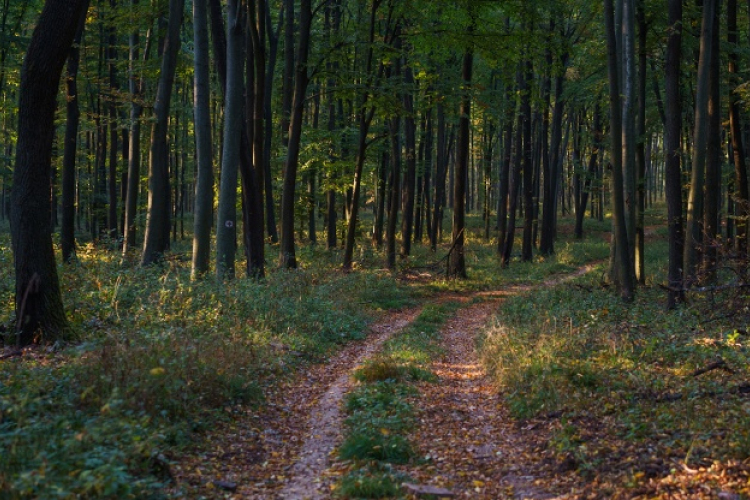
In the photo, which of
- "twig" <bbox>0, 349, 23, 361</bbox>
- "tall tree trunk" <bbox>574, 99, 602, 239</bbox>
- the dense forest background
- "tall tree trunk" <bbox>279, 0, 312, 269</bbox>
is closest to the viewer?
"twig" <bbox>0, 349, 23, 361</bbox>

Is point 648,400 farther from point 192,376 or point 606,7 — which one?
point 606,7

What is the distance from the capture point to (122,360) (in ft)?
22.3

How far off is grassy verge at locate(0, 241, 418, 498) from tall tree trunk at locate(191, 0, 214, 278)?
1.08 m

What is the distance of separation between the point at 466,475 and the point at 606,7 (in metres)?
11.2

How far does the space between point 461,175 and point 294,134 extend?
5.97 metres

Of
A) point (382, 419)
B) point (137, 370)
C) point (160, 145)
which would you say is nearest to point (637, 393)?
point (382, 419)

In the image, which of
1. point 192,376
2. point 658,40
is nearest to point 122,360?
point 192,376

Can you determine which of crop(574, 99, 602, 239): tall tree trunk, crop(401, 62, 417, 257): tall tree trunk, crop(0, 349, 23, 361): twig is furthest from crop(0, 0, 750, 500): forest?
crop(574, 99, 602, 239): tall tree trunk

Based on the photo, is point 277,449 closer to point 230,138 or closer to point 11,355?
point 11,355

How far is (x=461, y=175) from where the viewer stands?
20969 millimetres

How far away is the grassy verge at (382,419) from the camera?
5.44 meters

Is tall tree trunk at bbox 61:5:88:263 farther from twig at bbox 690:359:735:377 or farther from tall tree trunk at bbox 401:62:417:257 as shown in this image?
twig at bbox 690:359:735:377

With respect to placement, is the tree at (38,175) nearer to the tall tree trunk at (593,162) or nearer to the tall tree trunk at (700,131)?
the tall tree trunk at (700,131)

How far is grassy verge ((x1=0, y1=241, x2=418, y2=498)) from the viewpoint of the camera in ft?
15.7
